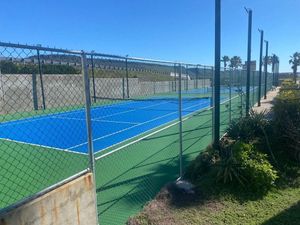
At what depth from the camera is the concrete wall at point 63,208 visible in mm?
2848

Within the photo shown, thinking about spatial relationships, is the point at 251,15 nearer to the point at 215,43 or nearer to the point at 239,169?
the point at 215,43

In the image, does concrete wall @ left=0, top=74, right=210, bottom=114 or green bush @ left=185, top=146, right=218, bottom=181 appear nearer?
green bush @ left=185, top=146, right=218, bottom=181

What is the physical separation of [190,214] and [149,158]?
10.1 ft

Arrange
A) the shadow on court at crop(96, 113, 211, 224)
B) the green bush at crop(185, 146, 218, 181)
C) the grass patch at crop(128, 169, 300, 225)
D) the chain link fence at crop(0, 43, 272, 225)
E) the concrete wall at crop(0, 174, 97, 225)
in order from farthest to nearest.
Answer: the green bush at crop(185, 146, 218, 181), the shadow on court at crop(96, 113, 211, 224), the grass patch at crop(128, 169, 300, 225), the chain link fence at crop(0, 43, 272, 225), the concrete wall at crop(0, 174, 97, 225)

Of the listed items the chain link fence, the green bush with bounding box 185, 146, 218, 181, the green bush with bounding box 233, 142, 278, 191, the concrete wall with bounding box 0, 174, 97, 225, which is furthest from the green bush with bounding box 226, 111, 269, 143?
the concrete wall with bounding box 0, 174, 97, 225

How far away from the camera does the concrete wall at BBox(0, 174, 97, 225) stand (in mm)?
2848

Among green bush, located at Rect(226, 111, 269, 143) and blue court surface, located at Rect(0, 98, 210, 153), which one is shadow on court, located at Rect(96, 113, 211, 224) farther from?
blue court surface, located at Rect(0, 98, 210, 153)

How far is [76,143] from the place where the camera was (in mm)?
10172

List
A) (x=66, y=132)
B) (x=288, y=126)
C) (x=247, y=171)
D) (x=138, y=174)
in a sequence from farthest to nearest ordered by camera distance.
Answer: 1. (x=66, y=132)
2. (x=288, y=126)
3. (x=138, y=174)
4. (x=247, y=171)

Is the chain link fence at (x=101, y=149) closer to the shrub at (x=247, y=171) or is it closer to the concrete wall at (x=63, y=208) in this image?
the concrete wall at (x=63, y=208)

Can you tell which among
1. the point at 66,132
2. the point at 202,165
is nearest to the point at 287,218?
the point at 202,165

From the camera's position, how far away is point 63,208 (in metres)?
3.31

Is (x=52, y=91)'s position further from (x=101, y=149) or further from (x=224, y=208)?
(x=224, y=208)

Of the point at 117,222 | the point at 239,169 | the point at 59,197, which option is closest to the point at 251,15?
the point at 239,169
